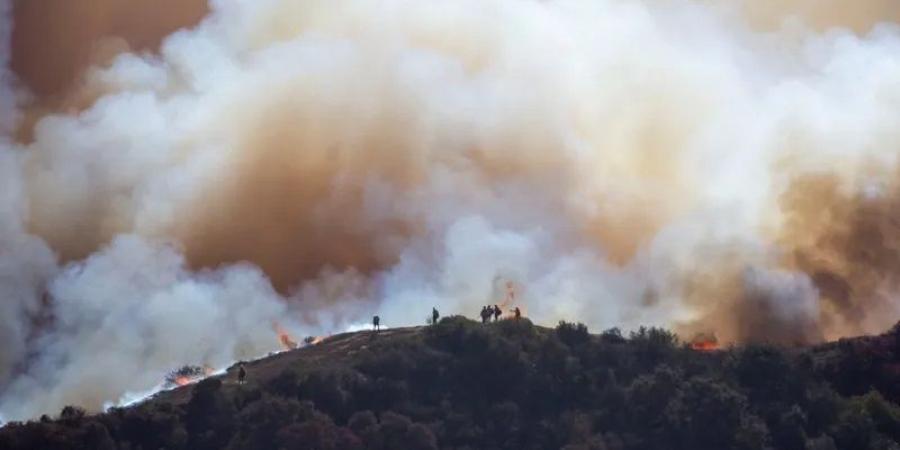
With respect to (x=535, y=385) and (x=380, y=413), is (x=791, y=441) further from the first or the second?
(x=380, y=413)

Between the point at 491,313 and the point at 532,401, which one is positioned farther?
the point at 491,313

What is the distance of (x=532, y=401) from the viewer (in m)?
108

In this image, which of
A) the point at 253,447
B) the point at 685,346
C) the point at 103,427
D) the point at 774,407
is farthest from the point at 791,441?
the point at 103,427

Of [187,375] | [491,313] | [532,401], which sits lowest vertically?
[532,401]

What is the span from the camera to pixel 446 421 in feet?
343

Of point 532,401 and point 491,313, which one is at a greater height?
point 491,313

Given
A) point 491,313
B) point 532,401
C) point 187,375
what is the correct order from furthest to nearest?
1. point 491,313
2. point 187,375
3. point 532,401

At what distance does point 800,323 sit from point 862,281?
24.5 ft

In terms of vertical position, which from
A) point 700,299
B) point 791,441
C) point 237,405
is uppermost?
point 700,299

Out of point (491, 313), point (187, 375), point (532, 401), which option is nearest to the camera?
point (532, 401)

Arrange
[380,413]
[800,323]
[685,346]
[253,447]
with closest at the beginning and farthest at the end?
1. [253,447]
2. [380,413]
3. [685,346]
4. [800,323]

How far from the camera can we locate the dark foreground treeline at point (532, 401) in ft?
326

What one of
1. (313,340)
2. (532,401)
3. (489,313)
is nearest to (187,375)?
(313,340)

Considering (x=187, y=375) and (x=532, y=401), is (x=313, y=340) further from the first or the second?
(x=532, y=401)
